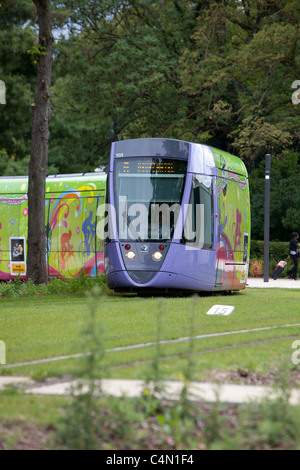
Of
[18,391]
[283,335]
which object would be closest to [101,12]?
[283,335]

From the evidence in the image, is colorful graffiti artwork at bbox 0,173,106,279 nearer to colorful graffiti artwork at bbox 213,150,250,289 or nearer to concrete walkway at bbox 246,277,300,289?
colorful graffiti artwork at bbox 213,150,250,289

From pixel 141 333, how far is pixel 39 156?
11596mm

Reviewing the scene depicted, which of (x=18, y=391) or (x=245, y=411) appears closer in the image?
(x=245, y=411)

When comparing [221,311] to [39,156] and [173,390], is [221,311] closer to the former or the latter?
[173,390]

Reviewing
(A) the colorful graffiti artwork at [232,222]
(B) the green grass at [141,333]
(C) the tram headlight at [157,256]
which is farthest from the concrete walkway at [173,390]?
(A) the colorful graffiti artwork at [232,222]

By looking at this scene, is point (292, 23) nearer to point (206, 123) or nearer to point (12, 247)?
point (206, 123)

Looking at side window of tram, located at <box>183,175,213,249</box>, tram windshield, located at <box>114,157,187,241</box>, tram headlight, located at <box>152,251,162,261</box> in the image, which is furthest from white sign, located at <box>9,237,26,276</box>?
tram headlight, located at <box>152,251,162,261</box>

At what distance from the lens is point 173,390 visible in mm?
6781

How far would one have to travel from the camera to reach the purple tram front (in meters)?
18.5

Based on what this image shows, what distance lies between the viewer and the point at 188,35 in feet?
129

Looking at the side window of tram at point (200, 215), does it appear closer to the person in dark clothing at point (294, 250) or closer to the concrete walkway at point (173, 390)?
the concrete walkway at point (173, 390)

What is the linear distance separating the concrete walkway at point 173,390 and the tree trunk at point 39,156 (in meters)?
14.3

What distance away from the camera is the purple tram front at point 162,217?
1848 centimetres

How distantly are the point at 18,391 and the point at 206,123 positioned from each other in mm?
33406
